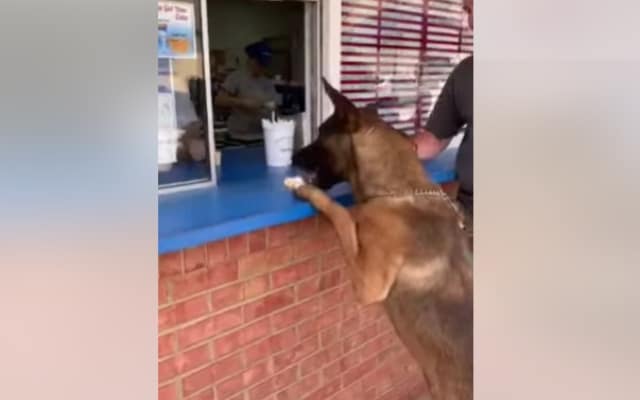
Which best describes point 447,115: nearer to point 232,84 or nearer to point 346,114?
point 346,114

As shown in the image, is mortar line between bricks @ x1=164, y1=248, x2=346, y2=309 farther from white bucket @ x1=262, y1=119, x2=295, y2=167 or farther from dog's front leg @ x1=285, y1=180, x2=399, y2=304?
white bucket @ x1=262, y1=119, x2=295, y2=167

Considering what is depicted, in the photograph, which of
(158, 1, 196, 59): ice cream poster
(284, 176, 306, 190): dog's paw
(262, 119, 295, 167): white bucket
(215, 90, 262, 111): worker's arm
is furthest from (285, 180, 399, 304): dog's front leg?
(158, 1, 196, 59): ice cream poster

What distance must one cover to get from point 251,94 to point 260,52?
97 mm

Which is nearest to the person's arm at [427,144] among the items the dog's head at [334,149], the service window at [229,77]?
the dog's head at [334,149]

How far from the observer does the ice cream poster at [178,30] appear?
89 centimetres

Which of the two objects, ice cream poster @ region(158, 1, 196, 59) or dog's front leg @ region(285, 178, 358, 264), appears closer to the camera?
ice cream poster @ region(158, 1, 196, 59)

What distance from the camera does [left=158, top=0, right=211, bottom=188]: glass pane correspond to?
0.90 meters

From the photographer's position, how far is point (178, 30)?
975mm

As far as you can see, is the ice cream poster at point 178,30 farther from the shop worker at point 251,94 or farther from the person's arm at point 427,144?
the person's arm at point 427,144

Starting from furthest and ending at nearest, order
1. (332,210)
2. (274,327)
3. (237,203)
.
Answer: (274,327) < (332,210) < (237,203)

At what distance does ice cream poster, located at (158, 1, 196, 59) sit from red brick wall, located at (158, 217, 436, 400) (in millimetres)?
351

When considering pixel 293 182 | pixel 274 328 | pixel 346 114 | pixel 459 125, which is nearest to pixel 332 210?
pixel 293 182
